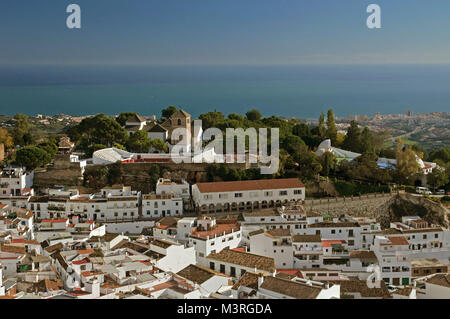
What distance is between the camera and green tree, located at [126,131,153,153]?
15046 mm

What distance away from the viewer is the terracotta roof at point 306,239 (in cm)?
1080

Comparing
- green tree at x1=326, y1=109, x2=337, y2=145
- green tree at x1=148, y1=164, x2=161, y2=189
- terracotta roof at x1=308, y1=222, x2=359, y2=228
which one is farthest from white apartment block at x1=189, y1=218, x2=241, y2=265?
green tree at x1=326, y1=109, x2=337, y2=145

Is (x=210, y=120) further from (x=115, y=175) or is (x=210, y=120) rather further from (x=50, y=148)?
(x=50, y=148)

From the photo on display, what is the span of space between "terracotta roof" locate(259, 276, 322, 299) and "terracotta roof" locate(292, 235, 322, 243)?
3.65 metres

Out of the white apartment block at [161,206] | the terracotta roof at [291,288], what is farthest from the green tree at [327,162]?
the terracotta roof at [291,288]

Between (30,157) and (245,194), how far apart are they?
19.4ft

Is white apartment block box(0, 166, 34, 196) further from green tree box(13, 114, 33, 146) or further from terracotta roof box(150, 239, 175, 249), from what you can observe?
terracotta roof box(150, 239, 175, 249)

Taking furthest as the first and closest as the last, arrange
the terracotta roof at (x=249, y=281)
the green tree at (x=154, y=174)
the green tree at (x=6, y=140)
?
the green tree at (x=6, y=140) < the green tree at (x=154, y=174) < the terracotta roof at (x=249, y=281)

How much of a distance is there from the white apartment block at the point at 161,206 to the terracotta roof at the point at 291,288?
5684mm

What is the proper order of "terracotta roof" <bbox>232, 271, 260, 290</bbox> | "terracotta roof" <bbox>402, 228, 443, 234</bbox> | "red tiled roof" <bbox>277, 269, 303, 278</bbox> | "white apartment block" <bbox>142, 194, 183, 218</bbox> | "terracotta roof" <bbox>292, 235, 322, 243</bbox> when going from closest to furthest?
"terracotta roof" <bbox>232, 271, 260, 290</bbox> < "red tiled roof" <bbox>277, 269, 303, 278</bbox> < "terracotta roof" <bbox>292, 235, 322, 243</bbox> < "terracotta roof" <bbox>402, 228, 443, 234</bbox> < "white apartment block" <bbox>142, 194, 183, 218</bbox>

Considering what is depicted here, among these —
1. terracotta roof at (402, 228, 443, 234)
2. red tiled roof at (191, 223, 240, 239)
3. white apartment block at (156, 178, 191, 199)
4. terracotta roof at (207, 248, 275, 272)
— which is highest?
white apartment block at (156, 178, 191, 199)

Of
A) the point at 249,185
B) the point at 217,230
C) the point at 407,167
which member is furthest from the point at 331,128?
the point at 217,230

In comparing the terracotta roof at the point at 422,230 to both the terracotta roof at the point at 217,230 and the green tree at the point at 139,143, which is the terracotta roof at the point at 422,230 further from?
the green tree at the point at 139,143
